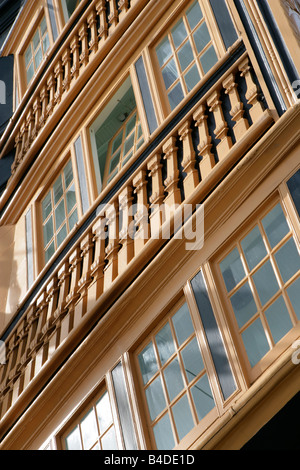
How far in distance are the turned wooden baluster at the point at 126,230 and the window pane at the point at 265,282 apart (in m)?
1.51

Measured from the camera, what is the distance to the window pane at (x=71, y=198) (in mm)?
10312

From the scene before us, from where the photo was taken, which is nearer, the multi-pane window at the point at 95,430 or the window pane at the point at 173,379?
the window pane at the point at 173,379

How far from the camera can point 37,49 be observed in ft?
43.9

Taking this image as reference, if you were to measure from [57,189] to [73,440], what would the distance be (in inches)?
167

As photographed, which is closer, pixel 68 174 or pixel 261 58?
pixel 261 58

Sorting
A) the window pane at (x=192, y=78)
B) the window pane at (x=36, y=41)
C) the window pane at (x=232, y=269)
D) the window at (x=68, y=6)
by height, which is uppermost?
the window pane at (x=36, y=41)

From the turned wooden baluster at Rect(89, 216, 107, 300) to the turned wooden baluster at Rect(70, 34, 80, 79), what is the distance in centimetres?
317

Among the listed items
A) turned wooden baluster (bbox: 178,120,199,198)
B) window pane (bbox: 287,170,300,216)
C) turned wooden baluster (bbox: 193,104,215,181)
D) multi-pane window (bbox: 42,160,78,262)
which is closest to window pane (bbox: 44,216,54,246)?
multi-pane window (bbox: 42,160,78,262)

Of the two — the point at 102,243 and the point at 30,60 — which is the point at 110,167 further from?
the point at 30,60

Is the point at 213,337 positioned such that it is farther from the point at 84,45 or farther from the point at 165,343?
the point at 84,45

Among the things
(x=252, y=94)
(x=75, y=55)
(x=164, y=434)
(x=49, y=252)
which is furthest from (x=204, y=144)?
(x=75, y=55)

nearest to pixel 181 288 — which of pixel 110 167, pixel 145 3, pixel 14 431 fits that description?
pixel 14 431

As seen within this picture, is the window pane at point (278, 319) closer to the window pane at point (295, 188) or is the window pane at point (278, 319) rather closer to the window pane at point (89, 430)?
the window pane at point (295, 188)

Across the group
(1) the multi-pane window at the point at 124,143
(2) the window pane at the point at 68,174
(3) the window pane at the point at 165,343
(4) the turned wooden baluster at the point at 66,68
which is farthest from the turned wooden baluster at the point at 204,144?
(4) the turned wooden baluster at the point at 66,68
